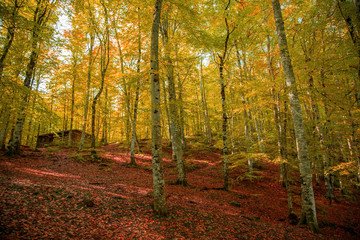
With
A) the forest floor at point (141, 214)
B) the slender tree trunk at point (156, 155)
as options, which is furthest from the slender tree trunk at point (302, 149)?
the slender tree trunk at point (156, 155)

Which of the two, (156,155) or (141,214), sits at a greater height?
(156,155)

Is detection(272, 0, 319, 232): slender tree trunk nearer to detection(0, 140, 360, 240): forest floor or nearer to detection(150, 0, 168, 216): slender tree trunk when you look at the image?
detection(0, 140, 360, 240): forest floor

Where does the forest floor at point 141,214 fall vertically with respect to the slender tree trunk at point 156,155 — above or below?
below

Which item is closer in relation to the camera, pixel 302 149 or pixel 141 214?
pixel 141 214

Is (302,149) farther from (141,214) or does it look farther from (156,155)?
(141,214)

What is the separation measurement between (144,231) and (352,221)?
32.1ft

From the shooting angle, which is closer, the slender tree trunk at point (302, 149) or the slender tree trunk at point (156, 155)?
the slender tree trunk at point (156, 155)

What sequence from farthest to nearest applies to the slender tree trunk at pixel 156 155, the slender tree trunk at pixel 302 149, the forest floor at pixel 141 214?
the slender tree trunk at pixel 302 149
the slender tree trunk at pixel 156 155
the forest floor at pixel 141 214

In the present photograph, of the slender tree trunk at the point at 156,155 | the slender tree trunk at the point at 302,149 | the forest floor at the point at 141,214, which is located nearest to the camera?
the forest floor at the point at 141,214

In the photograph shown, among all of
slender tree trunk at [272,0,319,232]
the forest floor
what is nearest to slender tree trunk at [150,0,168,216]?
the forest floor

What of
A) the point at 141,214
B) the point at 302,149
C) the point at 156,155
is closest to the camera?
the point at 141,214

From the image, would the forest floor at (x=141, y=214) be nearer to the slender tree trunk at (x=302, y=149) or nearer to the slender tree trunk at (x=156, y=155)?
the slender tree trunk at (x=156, y=155)

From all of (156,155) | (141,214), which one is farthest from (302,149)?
(141,214)

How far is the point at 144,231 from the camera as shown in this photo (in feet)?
14.4
